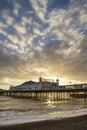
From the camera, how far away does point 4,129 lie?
481 inches

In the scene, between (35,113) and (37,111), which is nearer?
(35,113)

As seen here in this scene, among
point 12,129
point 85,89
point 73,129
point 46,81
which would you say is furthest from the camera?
point 46,81

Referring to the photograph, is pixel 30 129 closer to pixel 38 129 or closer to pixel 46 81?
pixel 38 129

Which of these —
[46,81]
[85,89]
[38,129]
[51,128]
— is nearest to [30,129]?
[38,129]

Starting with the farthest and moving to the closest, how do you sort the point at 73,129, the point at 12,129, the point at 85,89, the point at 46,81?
the point at 46,81 < the point at 85,89 < the point at 12,129 < the point at 73,129

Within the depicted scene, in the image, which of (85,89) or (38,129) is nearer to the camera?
(38,129)

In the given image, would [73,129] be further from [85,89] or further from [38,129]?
[85,89]

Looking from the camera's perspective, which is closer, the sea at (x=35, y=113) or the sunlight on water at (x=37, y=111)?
the sea at (x=35, y=113)

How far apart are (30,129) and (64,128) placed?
2074 millimetres

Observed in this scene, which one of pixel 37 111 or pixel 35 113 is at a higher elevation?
pixel 35 113

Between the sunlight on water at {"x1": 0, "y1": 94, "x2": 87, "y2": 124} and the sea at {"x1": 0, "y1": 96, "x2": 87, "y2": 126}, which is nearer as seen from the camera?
the sea at {"x1": 0, "y1": 96, "x2": 87, "y2": 126}

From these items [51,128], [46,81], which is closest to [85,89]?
[51,128]

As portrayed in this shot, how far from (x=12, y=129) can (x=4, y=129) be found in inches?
19.1

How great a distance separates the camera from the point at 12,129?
40.2 feet
